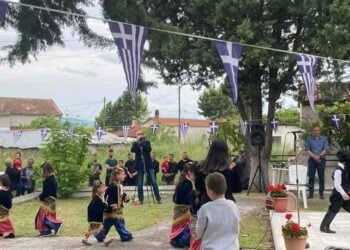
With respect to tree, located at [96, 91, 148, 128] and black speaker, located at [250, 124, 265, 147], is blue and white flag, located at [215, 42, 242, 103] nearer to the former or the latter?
black speaker, located at [250, 124, 265, 147]

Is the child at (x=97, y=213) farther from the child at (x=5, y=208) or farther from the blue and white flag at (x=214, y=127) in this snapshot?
the blue and white flag at (x=214, y=127)

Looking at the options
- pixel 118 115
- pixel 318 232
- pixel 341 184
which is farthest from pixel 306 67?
pixel 118 115

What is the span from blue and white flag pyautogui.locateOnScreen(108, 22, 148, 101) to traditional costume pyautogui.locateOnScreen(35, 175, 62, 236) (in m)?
3.50

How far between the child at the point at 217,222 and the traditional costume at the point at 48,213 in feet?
20.4

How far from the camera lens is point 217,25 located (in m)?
16.7

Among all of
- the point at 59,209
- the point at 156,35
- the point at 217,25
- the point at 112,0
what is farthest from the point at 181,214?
the point at 217,25

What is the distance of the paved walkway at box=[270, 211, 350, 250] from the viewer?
29.6 ft

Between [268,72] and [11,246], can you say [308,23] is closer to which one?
[268,72]

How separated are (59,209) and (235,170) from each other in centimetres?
888

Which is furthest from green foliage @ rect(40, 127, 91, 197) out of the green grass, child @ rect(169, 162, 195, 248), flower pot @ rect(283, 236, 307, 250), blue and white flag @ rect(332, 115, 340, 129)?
flower pot @ rect(283, 236, 307, 250)

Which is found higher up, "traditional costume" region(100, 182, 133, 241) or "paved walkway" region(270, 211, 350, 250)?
"traditional costume" region(100, 182, 133, 241)

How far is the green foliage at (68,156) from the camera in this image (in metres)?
18.0

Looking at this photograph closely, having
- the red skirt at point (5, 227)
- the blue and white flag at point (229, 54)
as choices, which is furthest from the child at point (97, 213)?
the blue and white flag at point (229, 54)

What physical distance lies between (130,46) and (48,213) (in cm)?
420
